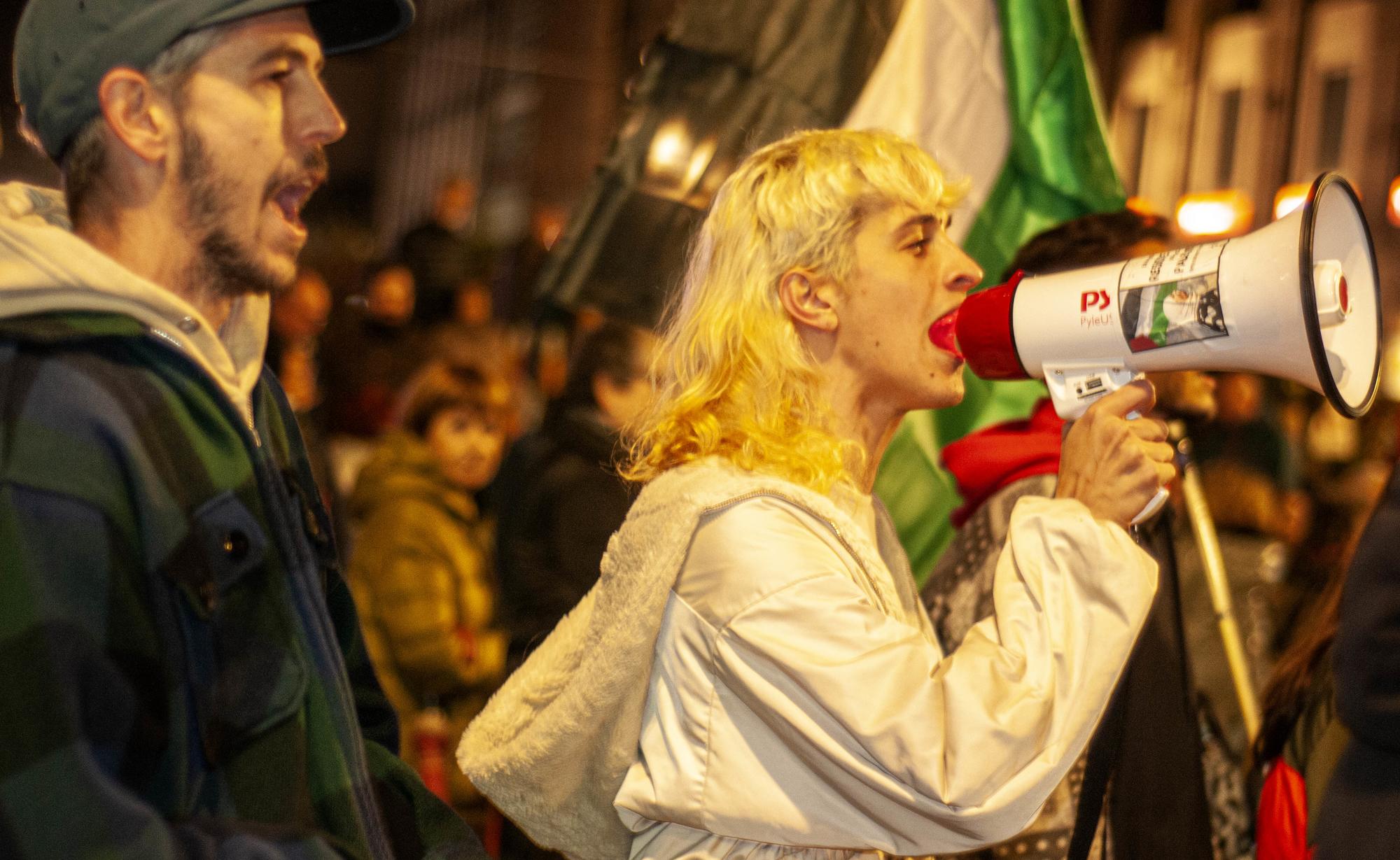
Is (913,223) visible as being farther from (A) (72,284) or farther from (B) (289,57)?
(A) (72,284)

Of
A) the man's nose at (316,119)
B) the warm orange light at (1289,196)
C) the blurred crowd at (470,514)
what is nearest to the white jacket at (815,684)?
the man's nose at (316,119)

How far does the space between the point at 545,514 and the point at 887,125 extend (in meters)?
1.52

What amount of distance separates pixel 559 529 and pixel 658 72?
→ 1396 millimetres

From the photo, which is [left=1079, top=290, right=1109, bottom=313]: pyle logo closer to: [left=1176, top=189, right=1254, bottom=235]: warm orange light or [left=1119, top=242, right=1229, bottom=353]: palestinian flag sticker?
[left=1119, top=242, right=1229, bottom=353]: palestinian flag sticker

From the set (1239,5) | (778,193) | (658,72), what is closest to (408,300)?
(658,72)

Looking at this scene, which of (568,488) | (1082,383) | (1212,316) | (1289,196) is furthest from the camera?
(1289,196)

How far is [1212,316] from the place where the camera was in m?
1.78

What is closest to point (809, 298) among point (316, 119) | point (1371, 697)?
point (316, 119)

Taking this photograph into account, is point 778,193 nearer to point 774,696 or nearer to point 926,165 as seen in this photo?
point 926,165

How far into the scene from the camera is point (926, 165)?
6.70 ft

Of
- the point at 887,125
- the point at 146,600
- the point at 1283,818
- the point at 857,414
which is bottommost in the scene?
the point at 1283,818

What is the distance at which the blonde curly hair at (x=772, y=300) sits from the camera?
1.90 meters

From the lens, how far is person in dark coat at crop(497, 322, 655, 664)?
3770 mm

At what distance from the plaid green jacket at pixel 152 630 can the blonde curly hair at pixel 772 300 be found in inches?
24.0
